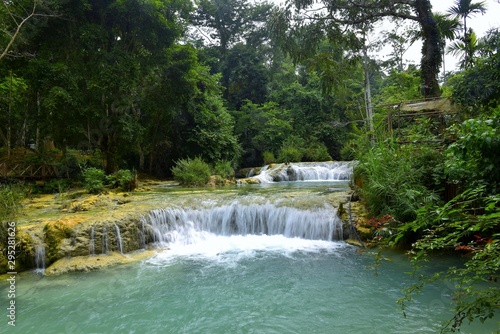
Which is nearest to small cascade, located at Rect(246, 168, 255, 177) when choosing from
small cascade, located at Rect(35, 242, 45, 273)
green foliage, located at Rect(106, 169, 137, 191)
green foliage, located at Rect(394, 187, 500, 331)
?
green foliage, located at Rect(106, 169, 137, 191)

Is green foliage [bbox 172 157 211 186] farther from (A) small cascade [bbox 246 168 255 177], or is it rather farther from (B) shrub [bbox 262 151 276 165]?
(B) shrub [bbox 262 151 276 165]

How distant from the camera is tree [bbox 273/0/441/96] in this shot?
9430 millimetres

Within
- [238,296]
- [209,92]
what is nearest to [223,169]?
[209,92]

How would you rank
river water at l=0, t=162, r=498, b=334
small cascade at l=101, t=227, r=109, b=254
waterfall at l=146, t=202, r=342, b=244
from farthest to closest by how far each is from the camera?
waterfall at l=146, t=202, r=342, b=244, small cascade at l=101, t=227, r=109, b=254, river water at l=0, t=162, r=498, b=334

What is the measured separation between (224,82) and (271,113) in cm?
698

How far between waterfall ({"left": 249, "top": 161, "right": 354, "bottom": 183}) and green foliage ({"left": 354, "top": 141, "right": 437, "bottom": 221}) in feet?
34.2

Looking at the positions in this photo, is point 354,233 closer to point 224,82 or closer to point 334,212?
point 334,212

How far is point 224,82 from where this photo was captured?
28.7 metres

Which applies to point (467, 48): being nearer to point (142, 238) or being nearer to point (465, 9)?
point (465, 9)

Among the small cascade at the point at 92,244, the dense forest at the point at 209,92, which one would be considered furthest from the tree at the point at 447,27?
the small cascade at the point at 92,244

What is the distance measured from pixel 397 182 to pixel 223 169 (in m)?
12.0

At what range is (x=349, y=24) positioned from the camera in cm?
1025

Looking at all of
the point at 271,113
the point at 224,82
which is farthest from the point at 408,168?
the point at 224,82

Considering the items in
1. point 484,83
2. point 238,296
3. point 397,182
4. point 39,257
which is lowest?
point 238,296
